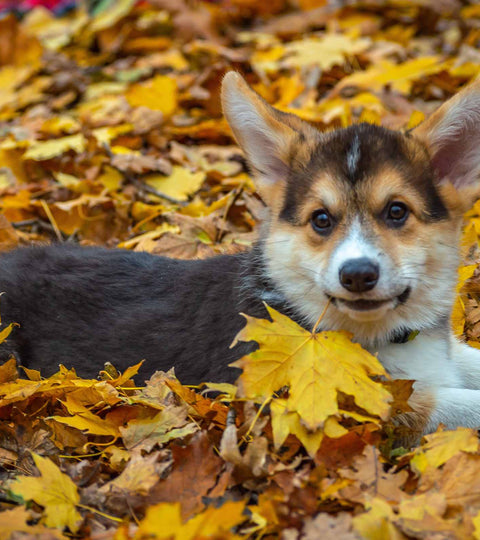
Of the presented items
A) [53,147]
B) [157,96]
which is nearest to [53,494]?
[53,147]

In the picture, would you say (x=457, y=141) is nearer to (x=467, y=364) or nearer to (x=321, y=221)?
(x=321, y=221)

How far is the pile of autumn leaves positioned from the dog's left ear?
1148mm

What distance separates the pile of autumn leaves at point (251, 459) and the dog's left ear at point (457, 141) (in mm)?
1148

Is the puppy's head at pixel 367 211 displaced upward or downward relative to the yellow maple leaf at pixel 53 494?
upward

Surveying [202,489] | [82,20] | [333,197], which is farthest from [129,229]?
[82,20]

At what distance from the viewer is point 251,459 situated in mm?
3143

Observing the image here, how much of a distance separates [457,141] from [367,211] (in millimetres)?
721

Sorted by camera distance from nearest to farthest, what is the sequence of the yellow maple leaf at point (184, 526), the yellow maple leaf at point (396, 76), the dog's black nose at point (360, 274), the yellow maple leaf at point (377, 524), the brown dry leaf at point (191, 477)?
the yellow maple leaf at point (184, 526)
the yellow maple leaf at point (377, 524)
the brown dry leaf at point (191, 477)
the dog's black nose at point (360, 274)
the yellow maple leaf at point (396, 76)

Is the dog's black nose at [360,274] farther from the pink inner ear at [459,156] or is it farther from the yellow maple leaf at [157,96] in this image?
the yellow maple leaf at [157,96]

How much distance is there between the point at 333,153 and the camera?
12.7 feet

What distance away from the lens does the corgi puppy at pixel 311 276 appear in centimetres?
363

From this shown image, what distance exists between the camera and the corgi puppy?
3627mm

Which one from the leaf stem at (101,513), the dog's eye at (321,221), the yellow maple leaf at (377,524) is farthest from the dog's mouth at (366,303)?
the leaf stem at (101,513)

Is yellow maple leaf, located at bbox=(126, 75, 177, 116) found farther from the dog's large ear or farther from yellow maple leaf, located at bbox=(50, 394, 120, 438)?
yellow maple leaf, located at bbox=(50, 394, 120, 438)
